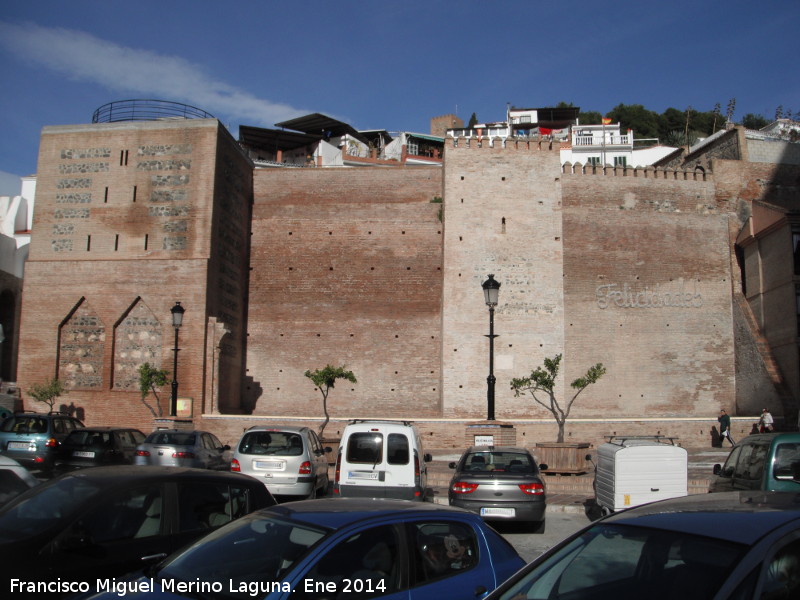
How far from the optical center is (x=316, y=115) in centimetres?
5250

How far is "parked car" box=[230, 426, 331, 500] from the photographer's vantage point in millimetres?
12023

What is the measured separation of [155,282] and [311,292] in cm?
656

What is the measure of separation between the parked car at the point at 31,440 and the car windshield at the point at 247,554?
40.1 ft

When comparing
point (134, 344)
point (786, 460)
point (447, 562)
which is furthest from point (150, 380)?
point (447, 562)

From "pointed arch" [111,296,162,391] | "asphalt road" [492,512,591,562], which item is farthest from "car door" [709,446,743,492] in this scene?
"pointed arch" [111,296,162,391]

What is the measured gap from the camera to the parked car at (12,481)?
785 centimetres

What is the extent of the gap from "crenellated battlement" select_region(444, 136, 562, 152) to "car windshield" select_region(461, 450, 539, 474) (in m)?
18.4

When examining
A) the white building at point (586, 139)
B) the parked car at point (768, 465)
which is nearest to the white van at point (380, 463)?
the parked car at point (768, 465)

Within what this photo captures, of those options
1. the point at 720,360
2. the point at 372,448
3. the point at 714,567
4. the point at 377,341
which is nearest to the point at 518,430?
the point at 377,341

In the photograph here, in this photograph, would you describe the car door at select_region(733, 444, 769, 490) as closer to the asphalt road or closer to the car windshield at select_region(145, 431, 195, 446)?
the asphalt road

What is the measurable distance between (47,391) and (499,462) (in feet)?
59.8

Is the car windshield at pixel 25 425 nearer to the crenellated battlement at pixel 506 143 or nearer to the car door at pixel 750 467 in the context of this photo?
the car door at pixel 750 467

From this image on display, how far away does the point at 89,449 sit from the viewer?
1516 centimetres

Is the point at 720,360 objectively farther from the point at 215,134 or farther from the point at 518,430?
the point at 215,134
